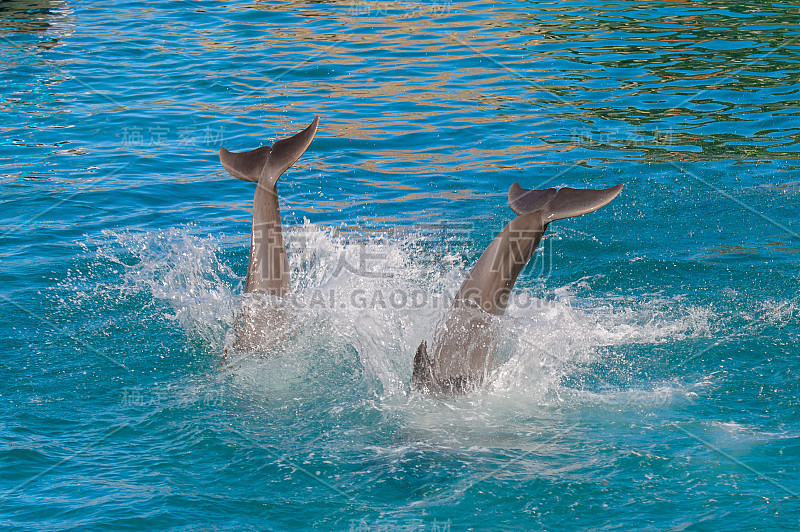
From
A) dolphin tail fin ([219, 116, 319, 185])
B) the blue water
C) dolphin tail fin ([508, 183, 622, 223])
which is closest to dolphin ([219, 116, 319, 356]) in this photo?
dolphin tail fin ([219, 116, 319, 185])

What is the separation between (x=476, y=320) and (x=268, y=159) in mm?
2524

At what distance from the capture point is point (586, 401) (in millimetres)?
6707

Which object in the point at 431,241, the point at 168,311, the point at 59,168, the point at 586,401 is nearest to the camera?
the point at 586,401

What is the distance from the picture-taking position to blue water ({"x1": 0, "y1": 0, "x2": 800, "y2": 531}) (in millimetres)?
5625

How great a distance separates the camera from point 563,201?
6199 millimetres

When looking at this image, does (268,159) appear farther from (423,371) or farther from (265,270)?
(423,371)

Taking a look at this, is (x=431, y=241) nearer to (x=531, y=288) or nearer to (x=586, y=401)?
(x=531, y=288)

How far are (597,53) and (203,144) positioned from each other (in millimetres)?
8207

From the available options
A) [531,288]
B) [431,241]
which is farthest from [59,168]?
[531,288]

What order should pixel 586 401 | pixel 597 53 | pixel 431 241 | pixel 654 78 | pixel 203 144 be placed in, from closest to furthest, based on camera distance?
1. pixel 586 401
2. pixel 431 241
3. pixel 203 144
4. pixel 654 78
5. pixel 597 53

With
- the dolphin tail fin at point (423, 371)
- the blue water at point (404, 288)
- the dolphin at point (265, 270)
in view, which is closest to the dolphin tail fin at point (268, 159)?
the dolphin at point (265, 270)

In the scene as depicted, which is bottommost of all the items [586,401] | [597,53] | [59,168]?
[586,401]

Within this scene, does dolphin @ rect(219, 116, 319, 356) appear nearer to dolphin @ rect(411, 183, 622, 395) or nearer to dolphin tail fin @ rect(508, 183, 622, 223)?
dolphin @ rect(411, 183, 622, 395)

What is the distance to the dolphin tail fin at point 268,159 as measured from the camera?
755 cm
